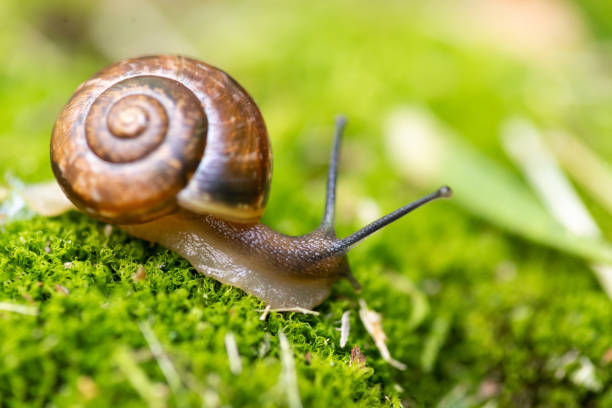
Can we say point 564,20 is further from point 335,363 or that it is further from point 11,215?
point 11,215

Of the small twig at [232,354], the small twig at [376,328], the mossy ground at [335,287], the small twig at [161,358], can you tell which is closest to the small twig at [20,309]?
the mossy ground at [335,287]

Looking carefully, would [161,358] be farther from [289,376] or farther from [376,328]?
[376,328]

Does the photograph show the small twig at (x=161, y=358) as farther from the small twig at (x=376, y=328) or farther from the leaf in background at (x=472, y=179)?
the leaf in background at (x=472, y=179)

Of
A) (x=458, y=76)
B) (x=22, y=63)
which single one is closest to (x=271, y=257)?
(x=458, y=76)

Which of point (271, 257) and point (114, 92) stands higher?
point (114, 92)

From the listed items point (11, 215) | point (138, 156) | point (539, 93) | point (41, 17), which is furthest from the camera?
point (41, 17)

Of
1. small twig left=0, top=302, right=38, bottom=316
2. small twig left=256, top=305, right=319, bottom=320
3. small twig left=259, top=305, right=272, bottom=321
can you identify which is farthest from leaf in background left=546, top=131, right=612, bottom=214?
small twig left=0, top=302, right=38, bottom=316

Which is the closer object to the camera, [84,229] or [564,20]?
[84,229]

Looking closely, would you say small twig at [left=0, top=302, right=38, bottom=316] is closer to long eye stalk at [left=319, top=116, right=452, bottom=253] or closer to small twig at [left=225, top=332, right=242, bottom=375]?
small twig at [left=225, top=332, right=242, bottom=375]
